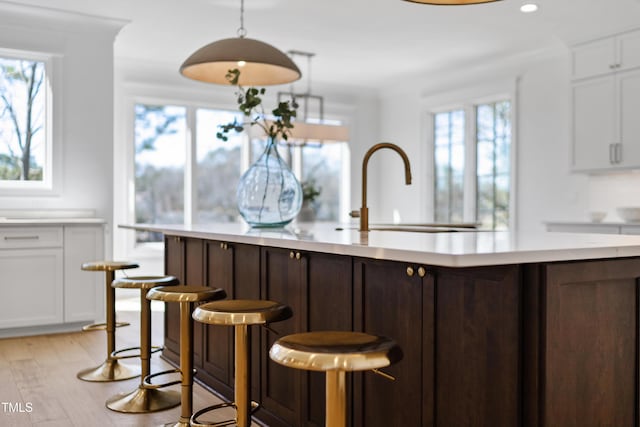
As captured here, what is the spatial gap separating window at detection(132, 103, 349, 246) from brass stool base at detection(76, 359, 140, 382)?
3.55 meters

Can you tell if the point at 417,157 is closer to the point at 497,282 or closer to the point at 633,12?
the point at 633,12

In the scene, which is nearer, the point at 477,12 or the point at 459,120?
the point at 477,12

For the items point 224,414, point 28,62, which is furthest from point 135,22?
point 224,414

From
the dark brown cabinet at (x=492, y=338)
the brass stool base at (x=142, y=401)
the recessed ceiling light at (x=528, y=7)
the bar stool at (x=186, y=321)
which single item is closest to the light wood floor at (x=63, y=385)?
the brass stool base at (x=142, y=401)

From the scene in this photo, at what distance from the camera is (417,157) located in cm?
790

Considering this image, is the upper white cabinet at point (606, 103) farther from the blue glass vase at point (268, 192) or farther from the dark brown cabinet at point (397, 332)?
the dark brown cabinet at point (397, 332)

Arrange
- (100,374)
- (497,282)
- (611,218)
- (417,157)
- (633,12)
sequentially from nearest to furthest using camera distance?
(497,282)
(100,374)
(633,12)
(611,218)
(417,157)

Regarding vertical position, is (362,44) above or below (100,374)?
above

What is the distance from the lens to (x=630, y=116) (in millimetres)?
5117

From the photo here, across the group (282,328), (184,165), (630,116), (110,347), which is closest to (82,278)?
(110,347)

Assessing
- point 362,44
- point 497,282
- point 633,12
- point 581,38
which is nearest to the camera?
point 497,282

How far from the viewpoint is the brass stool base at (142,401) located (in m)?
2.94

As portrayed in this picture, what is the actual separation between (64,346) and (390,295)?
322 centimetres

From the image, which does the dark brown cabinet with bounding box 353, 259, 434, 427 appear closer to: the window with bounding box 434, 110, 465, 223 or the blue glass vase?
the blue glass vase
